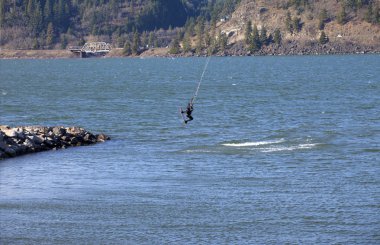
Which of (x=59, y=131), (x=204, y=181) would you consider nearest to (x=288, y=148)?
(x=204, y=181)

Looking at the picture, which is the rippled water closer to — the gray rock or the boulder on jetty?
the boulder on jetty

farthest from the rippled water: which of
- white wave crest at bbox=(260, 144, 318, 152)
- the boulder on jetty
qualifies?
the boulder on jetty

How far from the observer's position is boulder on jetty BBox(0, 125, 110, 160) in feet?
132

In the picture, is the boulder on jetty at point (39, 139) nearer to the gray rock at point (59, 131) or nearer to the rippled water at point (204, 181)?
the gray rock at point (59, 131)

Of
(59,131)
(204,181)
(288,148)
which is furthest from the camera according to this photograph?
(59,131)

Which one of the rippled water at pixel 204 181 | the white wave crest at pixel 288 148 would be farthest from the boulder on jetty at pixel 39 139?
the white wave crest at pixel 288 148

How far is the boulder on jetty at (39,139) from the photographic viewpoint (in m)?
40.1

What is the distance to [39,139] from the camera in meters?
42.2

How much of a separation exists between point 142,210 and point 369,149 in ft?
51.7

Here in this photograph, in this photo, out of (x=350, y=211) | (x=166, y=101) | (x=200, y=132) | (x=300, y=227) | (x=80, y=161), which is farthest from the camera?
(x=166, y=101)

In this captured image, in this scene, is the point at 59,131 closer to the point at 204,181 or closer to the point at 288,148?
the point at 288,148

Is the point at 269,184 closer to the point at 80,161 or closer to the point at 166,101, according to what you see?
the point at 80,161

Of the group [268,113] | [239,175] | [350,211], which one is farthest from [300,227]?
[268,113]

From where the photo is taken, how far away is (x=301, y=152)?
39.8m
